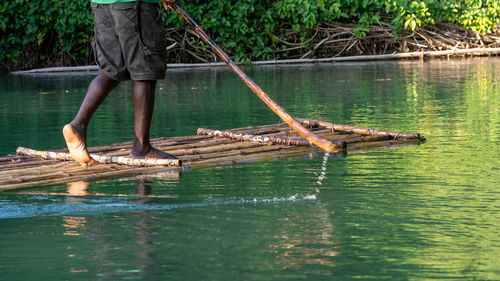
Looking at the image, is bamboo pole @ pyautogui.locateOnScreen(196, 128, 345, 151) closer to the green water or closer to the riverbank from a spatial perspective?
the green water

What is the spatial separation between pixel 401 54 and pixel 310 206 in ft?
35.1

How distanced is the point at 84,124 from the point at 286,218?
5.08ft

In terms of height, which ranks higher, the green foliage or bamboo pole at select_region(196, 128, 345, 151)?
the green foliage

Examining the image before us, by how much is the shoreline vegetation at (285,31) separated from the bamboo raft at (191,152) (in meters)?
8.40

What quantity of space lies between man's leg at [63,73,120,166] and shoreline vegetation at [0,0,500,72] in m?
9.20

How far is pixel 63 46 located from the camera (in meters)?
14.1

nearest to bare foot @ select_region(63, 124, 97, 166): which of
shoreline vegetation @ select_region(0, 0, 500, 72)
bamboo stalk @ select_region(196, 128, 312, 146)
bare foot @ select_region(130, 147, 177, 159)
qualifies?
bare foot @ select_region(130, 147, 177, 159)

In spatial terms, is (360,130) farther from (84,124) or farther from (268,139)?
(84,124)

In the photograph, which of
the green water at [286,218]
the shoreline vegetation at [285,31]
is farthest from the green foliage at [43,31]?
the green water at [286,218]

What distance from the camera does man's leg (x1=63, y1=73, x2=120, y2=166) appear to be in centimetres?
408

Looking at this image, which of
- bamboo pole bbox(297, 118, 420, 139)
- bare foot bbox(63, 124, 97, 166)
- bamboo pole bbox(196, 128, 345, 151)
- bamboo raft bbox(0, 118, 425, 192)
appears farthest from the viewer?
bamboo pole bbox(297, 118, 420, 139)

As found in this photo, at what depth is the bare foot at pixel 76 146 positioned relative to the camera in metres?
4.07

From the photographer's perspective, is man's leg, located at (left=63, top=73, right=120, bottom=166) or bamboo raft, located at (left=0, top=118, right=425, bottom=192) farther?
Answer: man's leg, located at (left=63, top=73, right=120, bottom=166)

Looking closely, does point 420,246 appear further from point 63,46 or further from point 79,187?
point 63,46
